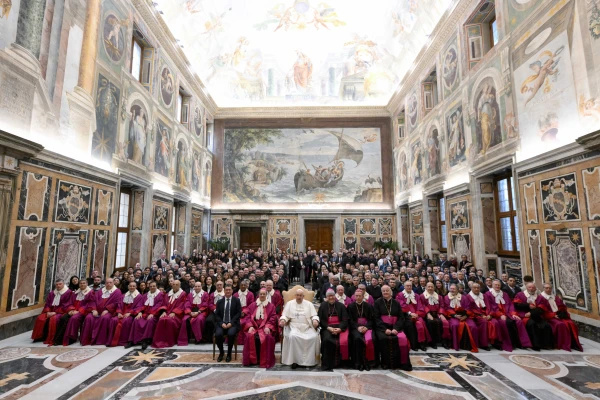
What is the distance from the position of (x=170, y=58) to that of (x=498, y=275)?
1588 cm

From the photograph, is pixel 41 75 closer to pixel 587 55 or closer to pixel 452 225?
pixel 587 55

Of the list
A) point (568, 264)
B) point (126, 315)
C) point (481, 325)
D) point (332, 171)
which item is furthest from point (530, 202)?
point (332, 171)

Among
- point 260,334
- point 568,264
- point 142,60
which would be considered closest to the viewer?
point 260,334

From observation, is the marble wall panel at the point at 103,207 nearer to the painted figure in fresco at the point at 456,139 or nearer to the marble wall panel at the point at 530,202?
the marble wall panel at the point at 530,202

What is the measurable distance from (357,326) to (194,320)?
3.47 metres

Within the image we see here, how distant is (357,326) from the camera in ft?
19.5

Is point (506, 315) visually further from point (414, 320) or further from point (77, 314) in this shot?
point (77, 314)

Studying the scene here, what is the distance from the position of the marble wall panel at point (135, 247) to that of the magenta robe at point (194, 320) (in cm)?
577

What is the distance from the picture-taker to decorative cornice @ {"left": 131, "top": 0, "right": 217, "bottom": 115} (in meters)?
12.0

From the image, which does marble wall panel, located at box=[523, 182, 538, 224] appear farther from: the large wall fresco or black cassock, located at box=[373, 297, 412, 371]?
the large wall fresco

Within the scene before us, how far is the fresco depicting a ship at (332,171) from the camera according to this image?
21.2 m

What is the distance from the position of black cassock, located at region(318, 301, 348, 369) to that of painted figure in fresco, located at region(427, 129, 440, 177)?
1017 cm

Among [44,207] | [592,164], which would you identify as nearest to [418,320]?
[592,164]

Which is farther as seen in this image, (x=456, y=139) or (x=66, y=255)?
(x=456, y=139)
